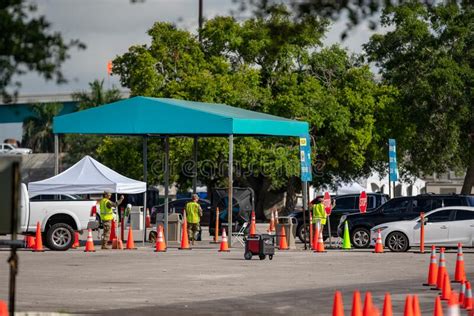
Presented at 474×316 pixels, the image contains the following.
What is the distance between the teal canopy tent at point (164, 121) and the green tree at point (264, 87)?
72.0 ft

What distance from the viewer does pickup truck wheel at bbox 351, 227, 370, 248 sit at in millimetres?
36125

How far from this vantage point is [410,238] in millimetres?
33719

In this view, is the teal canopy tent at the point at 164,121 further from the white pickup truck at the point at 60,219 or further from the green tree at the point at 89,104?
the green tree at the point at 89,104

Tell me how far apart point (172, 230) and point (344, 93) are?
2386cm

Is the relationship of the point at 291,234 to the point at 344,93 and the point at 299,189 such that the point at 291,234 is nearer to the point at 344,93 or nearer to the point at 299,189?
the point at 344,93

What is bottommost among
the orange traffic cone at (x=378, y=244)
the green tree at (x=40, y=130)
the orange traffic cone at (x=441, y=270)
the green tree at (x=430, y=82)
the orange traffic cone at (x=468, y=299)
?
the orange traffic cone at (x=468, y=299)

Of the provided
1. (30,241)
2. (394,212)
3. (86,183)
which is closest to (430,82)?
(394,212)

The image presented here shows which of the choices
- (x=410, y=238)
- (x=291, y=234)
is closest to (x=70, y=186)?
(x=291, y=234)

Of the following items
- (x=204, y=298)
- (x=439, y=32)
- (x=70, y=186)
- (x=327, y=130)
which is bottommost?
(x=204, y=298)

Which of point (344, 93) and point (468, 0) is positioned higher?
point (344, 93)

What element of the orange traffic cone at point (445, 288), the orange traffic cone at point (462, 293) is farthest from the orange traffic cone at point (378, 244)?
the orange traffic cone at point (462, 293)

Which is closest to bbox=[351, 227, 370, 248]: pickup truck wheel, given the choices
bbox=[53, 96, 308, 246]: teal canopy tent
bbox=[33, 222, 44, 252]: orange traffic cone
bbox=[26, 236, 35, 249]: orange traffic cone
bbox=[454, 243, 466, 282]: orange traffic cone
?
bbox=[53, 96, 308, 246]: teal canopy tent

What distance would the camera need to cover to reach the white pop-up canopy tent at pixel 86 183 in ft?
120

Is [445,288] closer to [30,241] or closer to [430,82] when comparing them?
[30,241]
